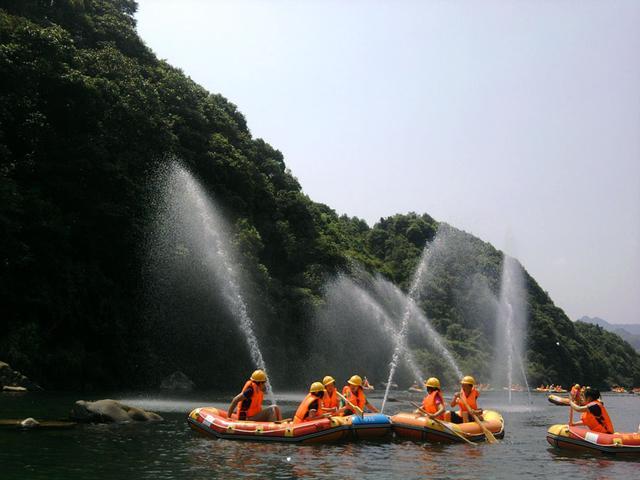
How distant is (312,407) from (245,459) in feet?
14.0

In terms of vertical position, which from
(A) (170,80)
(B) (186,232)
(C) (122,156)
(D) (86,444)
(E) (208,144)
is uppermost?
(A) (170,80)

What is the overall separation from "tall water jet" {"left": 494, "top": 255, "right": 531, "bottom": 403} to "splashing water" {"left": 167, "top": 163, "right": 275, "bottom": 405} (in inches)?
2197

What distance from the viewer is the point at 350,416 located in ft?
72.1

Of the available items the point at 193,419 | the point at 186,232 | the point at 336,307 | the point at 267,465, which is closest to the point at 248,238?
the point at 186,232

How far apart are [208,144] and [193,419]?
3917cm

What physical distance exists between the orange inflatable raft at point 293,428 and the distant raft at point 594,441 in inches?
218

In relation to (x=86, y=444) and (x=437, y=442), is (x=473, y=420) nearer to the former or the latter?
(x=437, y=442)

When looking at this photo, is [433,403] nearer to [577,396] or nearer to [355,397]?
[355,397]

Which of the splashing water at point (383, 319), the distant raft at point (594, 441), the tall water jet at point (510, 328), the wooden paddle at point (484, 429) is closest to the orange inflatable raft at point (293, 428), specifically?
the wooden paddle at point (484, 429)

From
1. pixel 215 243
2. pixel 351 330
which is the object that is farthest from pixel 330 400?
pixel 351 330

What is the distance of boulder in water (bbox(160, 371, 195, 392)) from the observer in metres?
47.6

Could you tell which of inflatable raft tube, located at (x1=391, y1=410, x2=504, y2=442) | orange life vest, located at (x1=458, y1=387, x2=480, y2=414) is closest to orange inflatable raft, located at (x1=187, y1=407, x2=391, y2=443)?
inflatable raft tube, located at (x1=391, y1=410, x2=504, y2=442)

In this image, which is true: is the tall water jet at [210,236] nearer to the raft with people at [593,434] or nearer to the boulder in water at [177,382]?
the boulder in water at [177,382]

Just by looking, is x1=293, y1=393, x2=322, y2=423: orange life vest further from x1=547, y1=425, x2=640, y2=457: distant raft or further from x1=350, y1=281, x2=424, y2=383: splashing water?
x1=350, y1=281, x2=424, y2=383: splashing water
